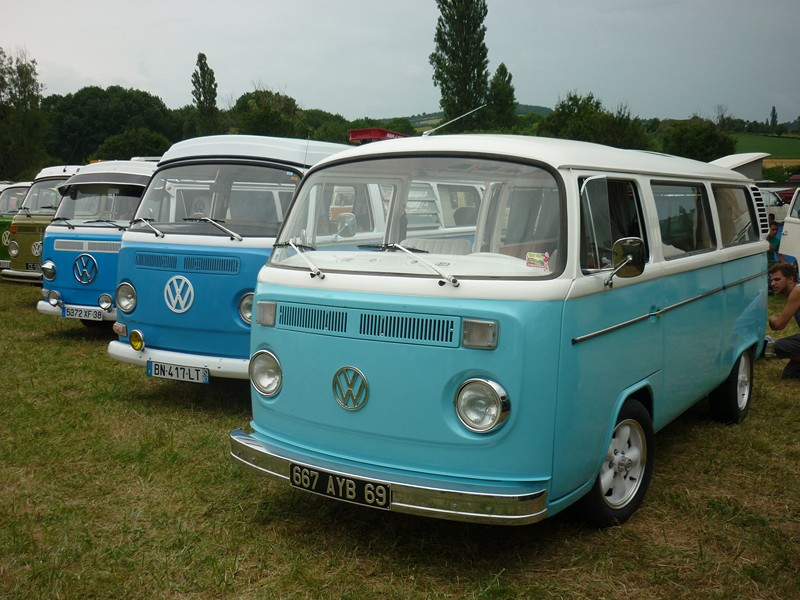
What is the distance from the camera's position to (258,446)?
4.25 m

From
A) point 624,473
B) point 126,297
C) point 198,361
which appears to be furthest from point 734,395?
→ point 126,297

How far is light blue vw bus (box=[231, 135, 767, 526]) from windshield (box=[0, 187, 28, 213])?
1275 cm

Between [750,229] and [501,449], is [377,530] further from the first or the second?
[750,229]

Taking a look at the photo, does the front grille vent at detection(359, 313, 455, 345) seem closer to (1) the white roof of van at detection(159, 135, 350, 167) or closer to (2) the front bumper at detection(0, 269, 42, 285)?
(1) the white roof of van at detection(159, 135, 350, 167)

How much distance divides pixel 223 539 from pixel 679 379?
297 cm

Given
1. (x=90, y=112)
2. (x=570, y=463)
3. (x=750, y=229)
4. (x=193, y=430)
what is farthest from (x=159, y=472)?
(x=90, y=112)

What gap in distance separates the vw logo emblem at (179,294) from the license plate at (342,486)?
291 cm

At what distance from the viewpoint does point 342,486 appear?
3.91m

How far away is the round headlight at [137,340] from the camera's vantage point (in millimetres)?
6805

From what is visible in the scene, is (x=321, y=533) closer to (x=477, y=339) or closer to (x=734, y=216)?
(x=477, y=339)

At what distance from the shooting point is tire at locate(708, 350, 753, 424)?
6.39 metres

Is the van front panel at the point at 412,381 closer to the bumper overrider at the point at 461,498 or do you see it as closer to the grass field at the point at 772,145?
the bumper overrider at the point at 461,498

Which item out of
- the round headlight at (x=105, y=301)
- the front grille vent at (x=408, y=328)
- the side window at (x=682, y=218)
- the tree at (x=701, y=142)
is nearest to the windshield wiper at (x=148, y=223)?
the round headlight at (x=105, y=301)

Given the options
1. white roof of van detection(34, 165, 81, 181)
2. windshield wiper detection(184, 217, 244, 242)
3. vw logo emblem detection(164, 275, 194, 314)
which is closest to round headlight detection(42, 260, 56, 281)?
windshield wiper detection(184, 217, 244, 242)
